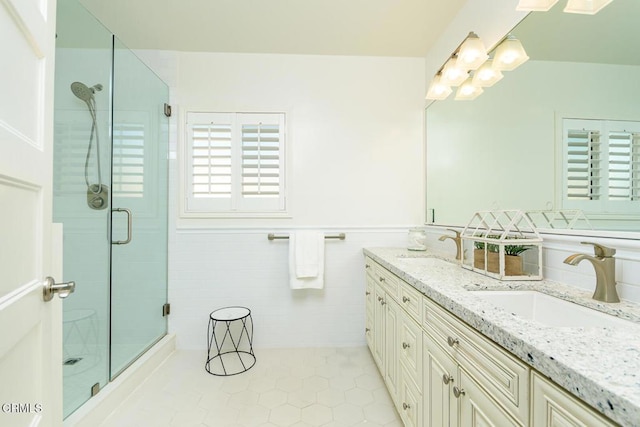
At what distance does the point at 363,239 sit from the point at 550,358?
1791mm

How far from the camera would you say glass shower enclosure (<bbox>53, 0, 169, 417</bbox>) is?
4.96 feet

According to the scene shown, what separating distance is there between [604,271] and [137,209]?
248 centimetres

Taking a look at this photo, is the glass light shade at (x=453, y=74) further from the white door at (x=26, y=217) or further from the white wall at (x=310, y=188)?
the white door at (x=26, y=217)

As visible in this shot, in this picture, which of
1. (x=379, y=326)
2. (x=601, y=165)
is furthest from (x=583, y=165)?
(x=379, y=326)

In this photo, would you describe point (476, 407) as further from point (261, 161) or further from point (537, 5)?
point (261, 161)

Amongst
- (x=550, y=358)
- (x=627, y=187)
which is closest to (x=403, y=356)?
(x=550, y=358)

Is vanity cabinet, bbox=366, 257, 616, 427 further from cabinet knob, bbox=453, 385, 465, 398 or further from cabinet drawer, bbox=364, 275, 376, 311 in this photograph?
cabinet drawer, bbox=364, 275, 376, 311

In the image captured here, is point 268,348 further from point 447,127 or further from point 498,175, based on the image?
point 447,127

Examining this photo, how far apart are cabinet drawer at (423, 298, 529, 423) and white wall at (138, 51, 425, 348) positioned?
1337mm

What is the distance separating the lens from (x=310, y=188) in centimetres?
228

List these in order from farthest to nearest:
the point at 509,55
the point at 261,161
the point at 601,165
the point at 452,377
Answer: the point at 261,161, the point at 509,55, the point at 601,165, the point at 452,377

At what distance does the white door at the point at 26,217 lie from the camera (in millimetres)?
540

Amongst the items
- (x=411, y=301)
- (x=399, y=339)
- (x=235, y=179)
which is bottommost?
(x=399, y=339)

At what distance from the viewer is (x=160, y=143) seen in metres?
2.16
